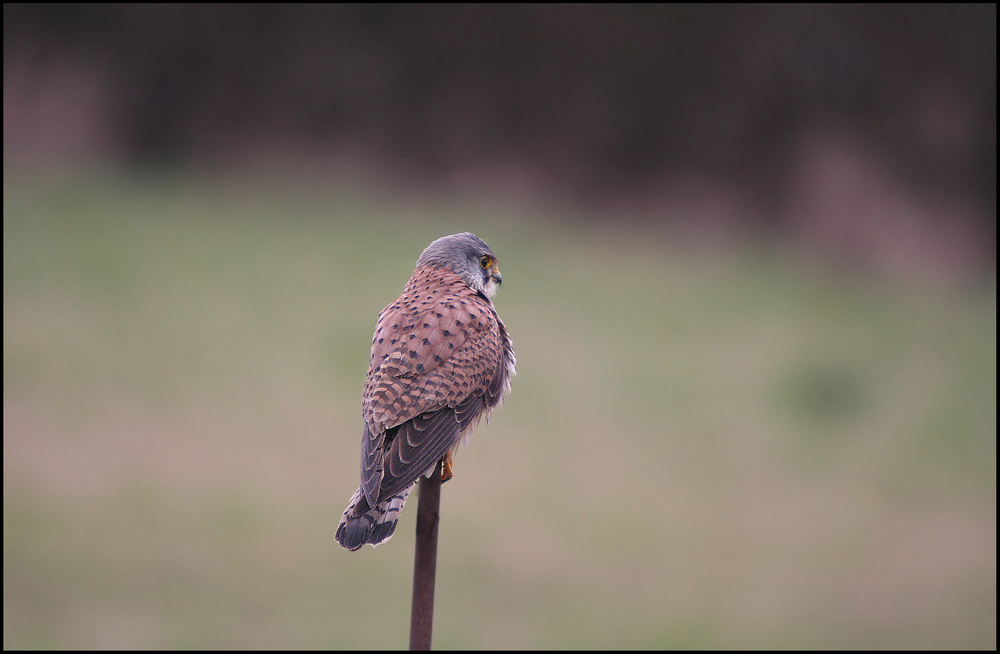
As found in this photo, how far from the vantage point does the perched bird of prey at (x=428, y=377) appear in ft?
4.30

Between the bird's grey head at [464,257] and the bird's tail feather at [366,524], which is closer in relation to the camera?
the bird's tail feather at [366,524]

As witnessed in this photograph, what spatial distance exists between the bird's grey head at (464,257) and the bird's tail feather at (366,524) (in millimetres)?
652

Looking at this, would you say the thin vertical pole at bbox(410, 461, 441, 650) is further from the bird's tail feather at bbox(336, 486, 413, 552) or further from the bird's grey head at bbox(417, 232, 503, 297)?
the bird's grey head at bbox(417, 232, 503, 297)

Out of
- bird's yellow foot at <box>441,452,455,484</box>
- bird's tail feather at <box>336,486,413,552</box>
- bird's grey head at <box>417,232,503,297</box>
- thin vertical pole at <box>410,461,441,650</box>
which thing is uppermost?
bird's grey head at <box>417,232,503,297</box>

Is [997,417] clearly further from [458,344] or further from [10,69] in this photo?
[10,69]

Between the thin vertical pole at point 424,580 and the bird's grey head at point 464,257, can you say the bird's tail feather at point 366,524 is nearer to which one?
the thin vertical pole at point 424,580

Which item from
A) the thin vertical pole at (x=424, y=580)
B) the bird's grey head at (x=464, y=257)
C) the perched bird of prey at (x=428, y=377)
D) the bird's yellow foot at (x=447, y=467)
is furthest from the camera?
the bird's grey head at (x=464, y=257)

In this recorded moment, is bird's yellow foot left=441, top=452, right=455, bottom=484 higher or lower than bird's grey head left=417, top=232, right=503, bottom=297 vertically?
lower

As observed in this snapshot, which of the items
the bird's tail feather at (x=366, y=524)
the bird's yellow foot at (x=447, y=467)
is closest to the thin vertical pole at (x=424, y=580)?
the bird's tail feather at (x=366, y=524)

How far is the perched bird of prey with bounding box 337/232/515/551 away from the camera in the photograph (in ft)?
4.30

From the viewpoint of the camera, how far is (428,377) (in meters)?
1.58

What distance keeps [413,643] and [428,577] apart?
0.36ft

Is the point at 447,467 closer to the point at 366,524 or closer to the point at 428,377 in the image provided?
the point at 428,377

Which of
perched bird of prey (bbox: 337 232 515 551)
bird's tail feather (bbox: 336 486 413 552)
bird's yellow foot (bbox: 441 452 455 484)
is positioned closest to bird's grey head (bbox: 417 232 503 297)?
perched bird of prey (bbox: 337 232 515 551)
